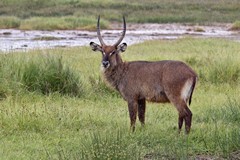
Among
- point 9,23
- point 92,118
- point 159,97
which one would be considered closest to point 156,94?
point 159,97

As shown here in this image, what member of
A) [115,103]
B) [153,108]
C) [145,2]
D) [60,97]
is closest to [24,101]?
[60,97]

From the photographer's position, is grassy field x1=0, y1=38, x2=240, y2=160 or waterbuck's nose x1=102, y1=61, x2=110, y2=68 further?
waterbuck's nose x1=102, y1=61, x2=110, y2=68

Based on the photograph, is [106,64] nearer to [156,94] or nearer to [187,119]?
[156,94]

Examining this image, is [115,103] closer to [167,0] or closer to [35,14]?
[35,14]

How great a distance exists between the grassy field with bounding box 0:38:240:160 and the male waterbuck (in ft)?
1.18

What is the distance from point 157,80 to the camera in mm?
7695

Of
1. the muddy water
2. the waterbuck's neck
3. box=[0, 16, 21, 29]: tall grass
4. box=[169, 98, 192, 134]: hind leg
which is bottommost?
the muddy water

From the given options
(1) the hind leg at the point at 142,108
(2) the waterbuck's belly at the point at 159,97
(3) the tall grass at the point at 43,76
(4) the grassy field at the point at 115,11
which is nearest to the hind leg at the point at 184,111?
(2) the waterbuck's belly at the point at 159,97

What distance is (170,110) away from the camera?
964 centimetres

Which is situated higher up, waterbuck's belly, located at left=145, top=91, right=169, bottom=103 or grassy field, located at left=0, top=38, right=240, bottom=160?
waterbuck's belly, located at left=145, top=91, right=169, bottom=103

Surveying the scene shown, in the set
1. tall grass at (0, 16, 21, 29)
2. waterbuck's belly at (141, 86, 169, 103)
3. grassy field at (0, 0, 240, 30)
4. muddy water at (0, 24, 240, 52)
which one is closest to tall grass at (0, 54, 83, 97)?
waterbuck's belly at (141, 86, 169, 103)

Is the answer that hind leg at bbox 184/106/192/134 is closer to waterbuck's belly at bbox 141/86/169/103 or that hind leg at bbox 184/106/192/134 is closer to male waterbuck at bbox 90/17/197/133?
male waterbuck at bbox 90/17/197/133

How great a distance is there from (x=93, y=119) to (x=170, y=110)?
1.67m

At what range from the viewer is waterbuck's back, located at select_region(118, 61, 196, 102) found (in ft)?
24.6
